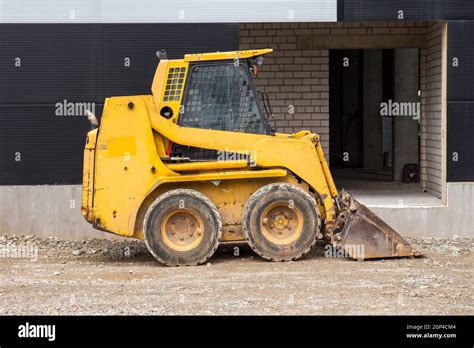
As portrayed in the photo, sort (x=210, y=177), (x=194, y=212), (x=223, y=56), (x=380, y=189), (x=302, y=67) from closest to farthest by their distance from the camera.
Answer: (x=194, y=212) → (x=210, y=177) → (x=223, y=56) → (x=302, y=67) → (x=380, y=189)

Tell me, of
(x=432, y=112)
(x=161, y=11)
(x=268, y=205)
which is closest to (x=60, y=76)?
(x=161, y=11)

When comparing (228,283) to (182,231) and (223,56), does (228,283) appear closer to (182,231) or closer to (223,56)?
(182,231)

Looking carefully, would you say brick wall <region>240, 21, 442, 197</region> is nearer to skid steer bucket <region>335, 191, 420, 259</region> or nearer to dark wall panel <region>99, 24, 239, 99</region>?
dark wall panel <region>99, 24, 239, 99</region>

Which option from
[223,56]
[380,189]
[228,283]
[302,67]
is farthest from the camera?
[380,189]

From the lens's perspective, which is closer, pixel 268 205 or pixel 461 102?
pixel 268 205

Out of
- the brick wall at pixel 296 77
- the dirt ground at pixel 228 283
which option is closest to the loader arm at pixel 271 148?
the dirt ground at pixel 228 283

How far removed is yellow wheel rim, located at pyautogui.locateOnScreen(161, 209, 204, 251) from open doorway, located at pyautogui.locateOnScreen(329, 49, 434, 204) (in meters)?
6.15

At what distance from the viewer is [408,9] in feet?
49.7

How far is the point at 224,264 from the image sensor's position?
42.0 feet

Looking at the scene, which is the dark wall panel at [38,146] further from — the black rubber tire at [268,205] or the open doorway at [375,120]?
the open doorway at [375,120]

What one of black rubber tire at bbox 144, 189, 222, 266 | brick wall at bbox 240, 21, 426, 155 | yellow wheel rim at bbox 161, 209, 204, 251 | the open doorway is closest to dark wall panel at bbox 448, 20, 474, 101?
brick wall at bbox 240, 21, 426, 155

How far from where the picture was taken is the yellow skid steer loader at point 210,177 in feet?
41.2

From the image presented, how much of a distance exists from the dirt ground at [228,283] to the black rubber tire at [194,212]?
0.19m

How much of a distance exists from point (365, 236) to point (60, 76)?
5601 millimetres
